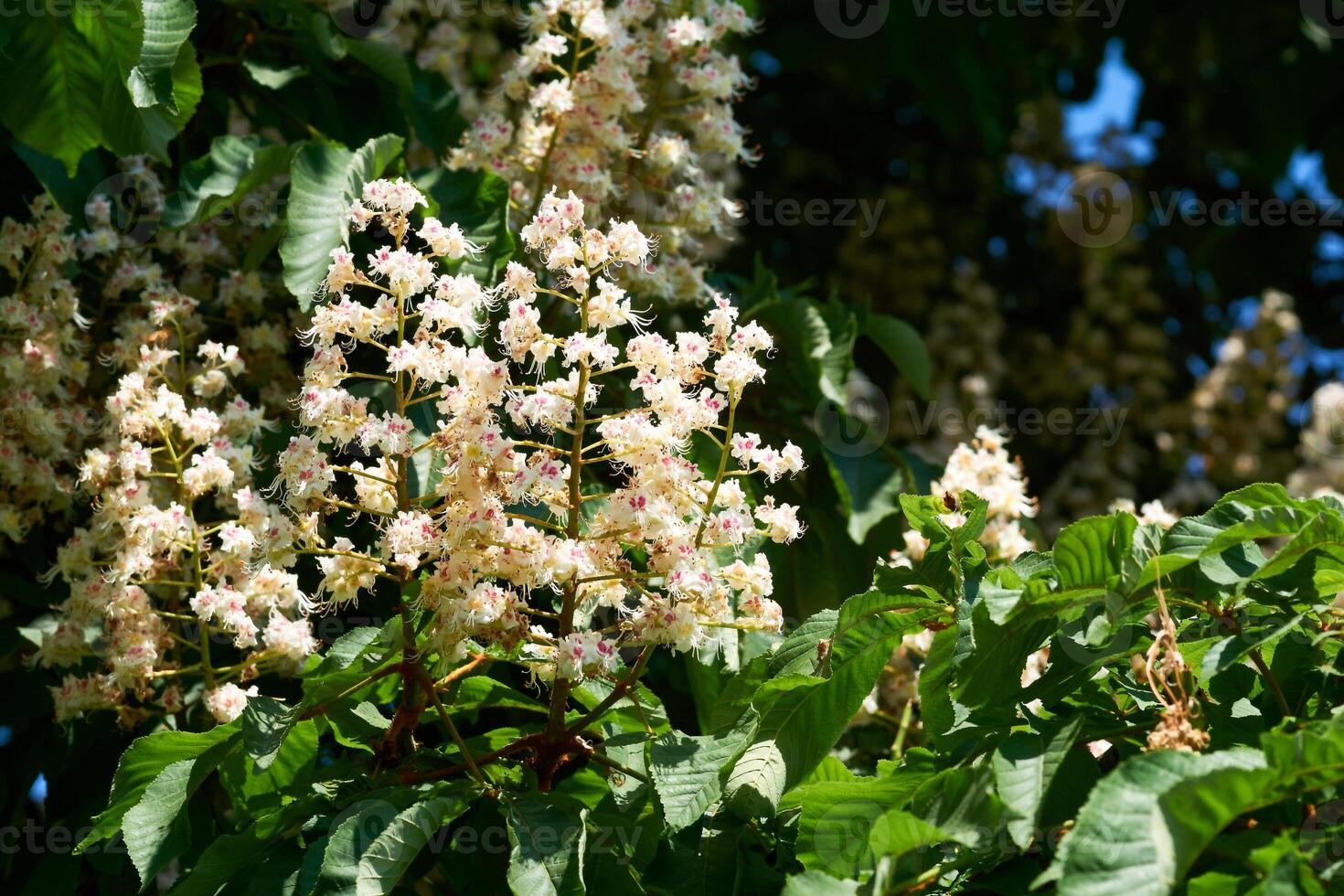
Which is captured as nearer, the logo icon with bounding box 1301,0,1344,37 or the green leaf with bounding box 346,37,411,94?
the green leaf with bounding box 346,37,411,94

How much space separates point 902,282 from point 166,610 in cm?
359

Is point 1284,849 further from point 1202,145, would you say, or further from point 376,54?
point 1202,145

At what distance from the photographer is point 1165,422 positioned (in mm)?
5363

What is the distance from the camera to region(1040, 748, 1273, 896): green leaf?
1.30 metres

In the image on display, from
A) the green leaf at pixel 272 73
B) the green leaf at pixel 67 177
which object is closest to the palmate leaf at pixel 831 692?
the green leaf at pixel 67 177

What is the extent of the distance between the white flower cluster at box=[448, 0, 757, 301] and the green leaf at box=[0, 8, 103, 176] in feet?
2.10

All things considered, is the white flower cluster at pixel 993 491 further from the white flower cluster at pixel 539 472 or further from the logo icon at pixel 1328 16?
the logo icon at pixel 1328 16

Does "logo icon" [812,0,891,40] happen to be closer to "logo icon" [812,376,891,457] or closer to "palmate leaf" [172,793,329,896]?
"logo icon" [812,376,891,457]

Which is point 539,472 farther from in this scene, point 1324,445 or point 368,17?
point 1324,445

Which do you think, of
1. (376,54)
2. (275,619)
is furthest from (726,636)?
(376,54)

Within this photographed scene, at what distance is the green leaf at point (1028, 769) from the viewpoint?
1451 millimetres

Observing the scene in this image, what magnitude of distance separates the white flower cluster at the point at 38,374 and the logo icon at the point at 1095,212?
4.16 meters

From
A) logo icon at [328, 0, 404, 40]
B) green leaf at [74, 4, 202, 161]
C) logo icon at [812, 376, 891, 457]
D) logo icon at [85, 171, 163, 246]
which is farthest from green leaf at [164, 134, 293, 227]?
logo icon at [812, 376, 891, 457]

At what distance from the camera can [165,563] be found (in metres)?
2.16
